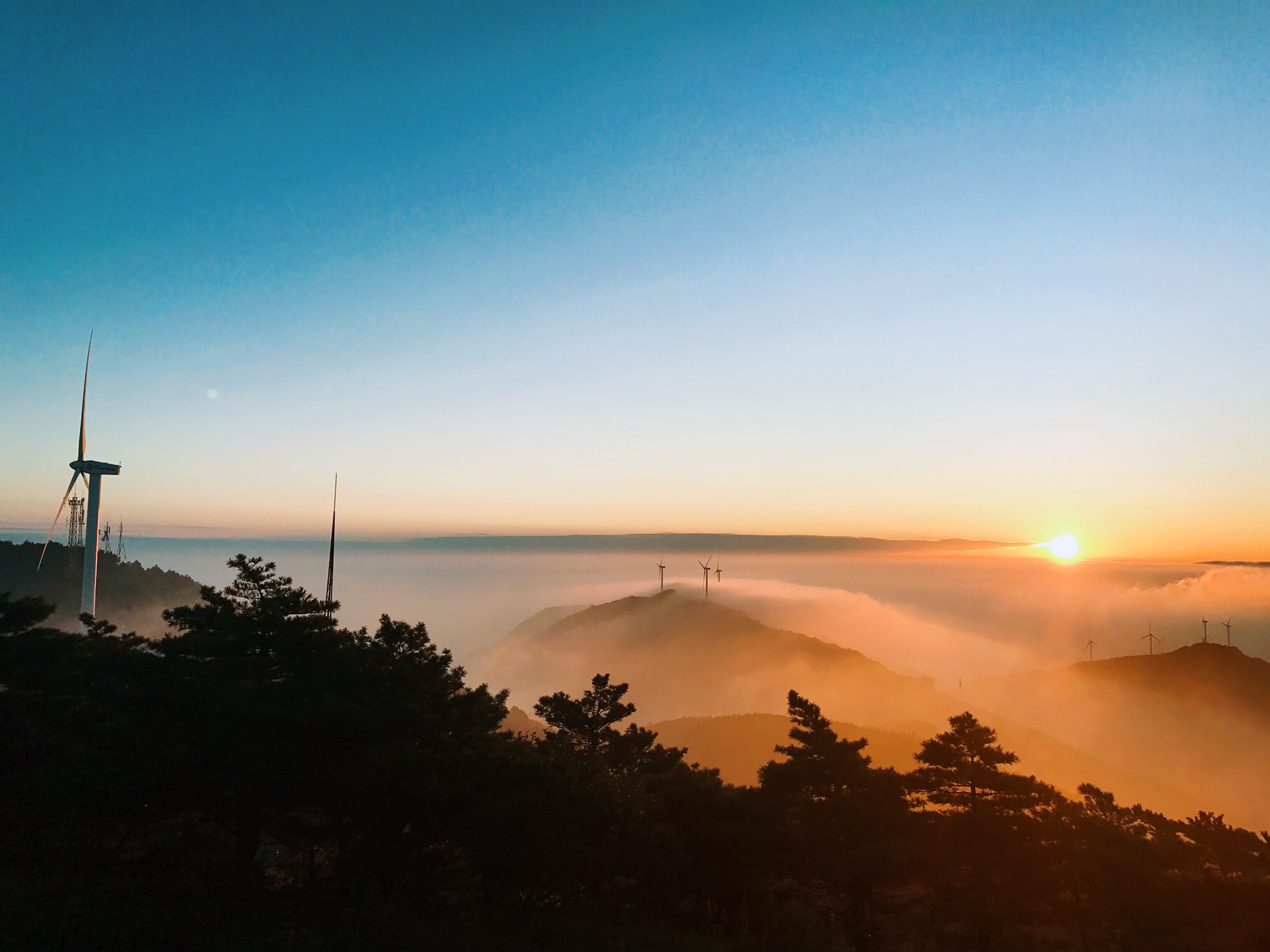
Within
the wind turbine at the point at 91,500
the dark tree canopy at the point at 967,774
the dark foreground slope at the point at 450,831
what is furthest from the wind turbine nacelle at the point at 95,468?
the dark tree canopy at the point at 967,774

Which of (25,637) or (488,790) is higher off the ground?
(25,637)

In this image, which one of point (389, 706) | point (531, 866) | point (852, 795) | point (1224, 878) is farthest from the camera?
point (852, 795)

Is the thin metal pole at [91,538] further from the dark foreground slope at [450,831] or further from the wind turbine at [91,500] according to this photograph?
the dark foreground slope at [450,831]

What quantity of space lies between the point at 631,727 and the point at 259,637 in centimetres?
2246

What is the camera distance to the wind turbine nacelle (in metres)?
78.2

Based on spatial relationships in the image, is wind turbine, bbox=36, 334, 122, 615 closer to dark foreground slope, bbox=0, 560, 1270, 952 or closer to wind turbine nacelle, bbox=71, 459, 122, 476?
wind turbine nacelle, bbox=71, 459, 122, 476

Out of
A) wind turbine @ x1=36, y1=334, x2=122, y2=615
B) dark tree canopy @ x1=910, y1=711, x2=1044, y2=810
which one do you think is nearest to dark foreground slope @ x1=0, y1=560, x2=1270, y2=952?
dark tree canopy @ x1=910, y1=711, x2=1044, y2=810

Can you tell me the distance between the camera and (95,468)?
263 ft

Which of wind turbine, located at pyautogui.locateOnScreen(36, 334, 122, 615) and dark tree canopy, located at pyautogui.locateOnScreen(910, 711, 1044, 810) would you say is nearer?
dark tree canopy, located at pyautogui.locateOnScreen(910, 711, 1044, 810)

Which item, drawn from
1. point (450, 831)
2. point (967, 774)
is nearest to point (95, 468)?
point (450, 831)

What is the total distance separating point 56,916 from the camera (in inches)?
738

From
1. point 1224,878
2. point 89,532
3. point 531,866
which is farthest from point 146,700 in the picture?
point 89,532

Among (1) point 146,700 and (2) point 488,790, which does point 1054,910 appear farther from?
(1) point 146,700

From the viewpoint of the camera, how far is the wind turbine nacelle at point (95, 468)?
7819cm
